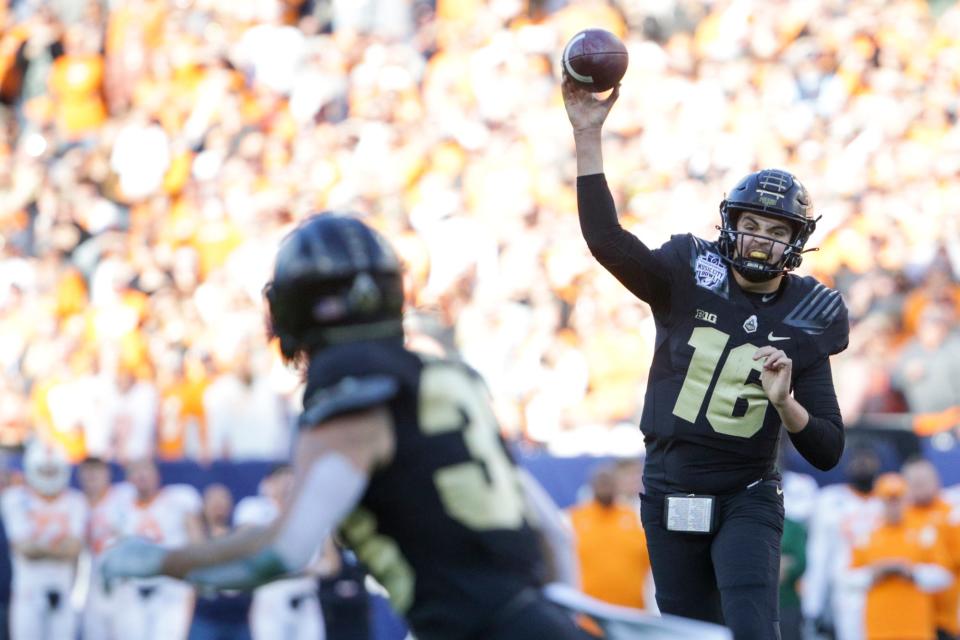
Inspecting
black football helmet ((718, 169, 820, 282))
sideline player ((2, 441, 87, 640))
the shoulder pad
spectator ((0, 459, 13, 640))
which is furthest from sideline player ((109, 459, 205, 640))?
the shoulder pad

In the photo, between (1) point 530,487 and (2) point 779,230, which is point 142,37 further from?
(1) point 530,487

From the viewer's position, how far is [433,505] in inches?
139

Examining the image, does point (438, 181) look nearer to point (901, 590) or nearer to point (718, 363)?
point (901, 590)

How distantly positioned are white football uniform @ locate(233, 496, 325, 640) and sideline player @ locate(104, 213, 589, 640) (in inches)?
301

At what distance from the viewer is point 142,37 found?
17.3 metres

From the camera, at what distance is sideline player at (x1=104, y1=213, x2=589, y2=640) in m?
3.41

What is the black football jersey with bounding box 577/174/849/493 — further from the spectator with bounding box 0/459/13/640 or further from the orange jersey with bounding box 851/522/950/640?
the spectator with bounding box 0/459/13/640

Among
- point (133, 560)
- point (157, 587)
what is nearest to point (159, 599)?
point (157, 587)

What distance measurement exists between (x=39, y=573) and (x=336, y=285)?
8744 mm

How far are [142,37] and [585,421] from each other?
7.54m

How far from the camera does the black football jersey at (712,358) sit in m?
5.43

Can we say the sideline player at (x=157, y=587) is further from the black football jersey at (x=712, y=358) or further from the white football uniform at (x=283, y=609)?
the black football jersey at (x=712, y=358)

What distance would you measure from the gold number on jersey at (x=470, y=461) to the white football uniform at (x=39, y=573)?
28.5 ft

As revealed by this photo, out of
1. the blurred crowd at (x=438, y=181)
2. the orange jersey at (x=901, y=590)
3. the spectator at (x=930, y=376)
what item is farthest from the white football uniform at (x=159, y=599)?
the spectator at (x=930, y=376)
